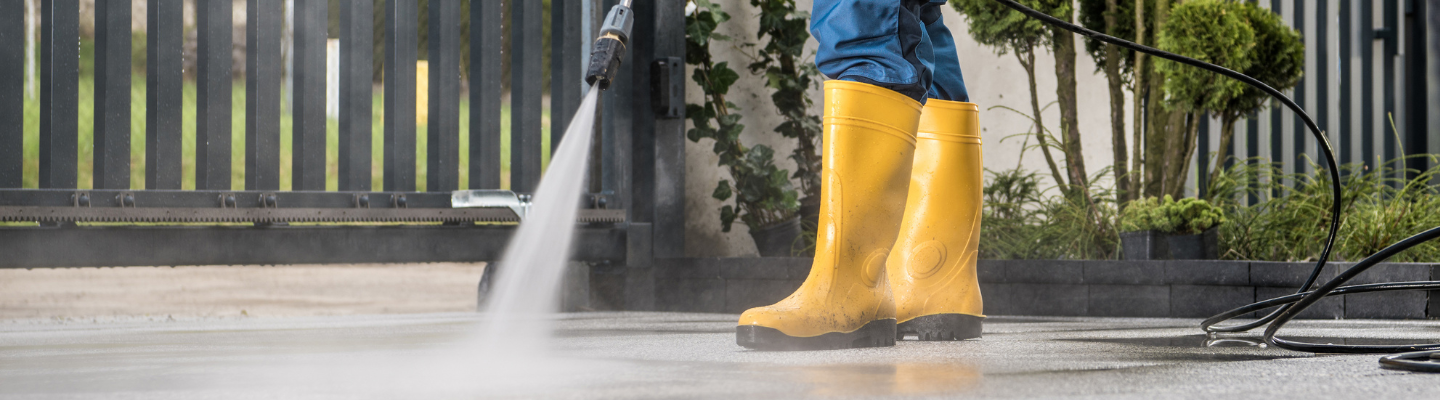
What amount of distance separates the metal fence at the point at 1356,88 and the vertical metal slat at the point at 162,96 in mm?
3768

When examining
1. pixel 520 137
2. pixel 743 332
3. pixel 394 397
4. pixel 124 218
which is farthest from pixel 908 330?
pixel 124 218

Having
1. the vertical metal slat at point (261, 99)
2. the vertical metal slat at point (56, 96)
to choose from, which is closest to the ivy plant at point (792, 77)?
the vertical metal slat at point (261, 99)

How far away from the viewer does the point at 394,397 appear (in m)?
1.02

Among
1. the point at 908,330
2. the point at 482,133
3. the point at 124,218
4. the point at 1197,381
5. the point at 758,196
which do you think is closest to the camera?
the point at 1197,381

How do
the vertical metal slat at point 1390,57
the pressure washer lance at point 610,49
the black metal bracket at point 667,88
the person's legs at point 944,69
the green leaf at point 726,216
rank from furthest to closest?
the vertical metal slat at point 1390,57 → the green leaf at point 726,216 → the black metal bracket at point 667,88 → the person's legs at point 944,69 → the pressure washer lance at point 610,49

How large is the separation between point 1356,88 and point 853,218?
392 centimetres

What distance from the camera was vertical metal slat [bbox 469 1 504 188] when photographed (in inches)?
115

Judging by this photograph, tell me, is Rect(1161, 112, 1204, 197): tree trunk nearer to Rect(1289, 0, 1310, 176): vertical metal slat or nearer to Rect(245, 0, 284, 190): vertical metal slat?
Rect(1289, 0, 1310, 176): vertical metal slat

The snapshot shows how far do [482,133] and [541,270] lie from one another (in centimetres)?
67

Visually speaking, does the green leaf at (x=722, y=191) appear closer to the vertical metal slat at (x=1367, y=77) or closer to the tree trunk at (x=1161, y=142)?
the tree trunk at (x=1161, y=142)

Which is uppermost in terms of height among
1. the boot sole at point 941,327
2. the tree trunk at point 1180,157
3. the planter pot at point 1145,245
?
the tree trunk at point 1180,157

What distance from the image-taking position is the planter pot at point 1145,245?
2.80 metres

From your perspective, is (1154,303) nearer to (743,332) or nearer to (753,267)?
(753,267)

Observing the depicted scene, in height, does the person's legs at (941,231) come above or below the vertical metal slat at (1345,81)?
below
